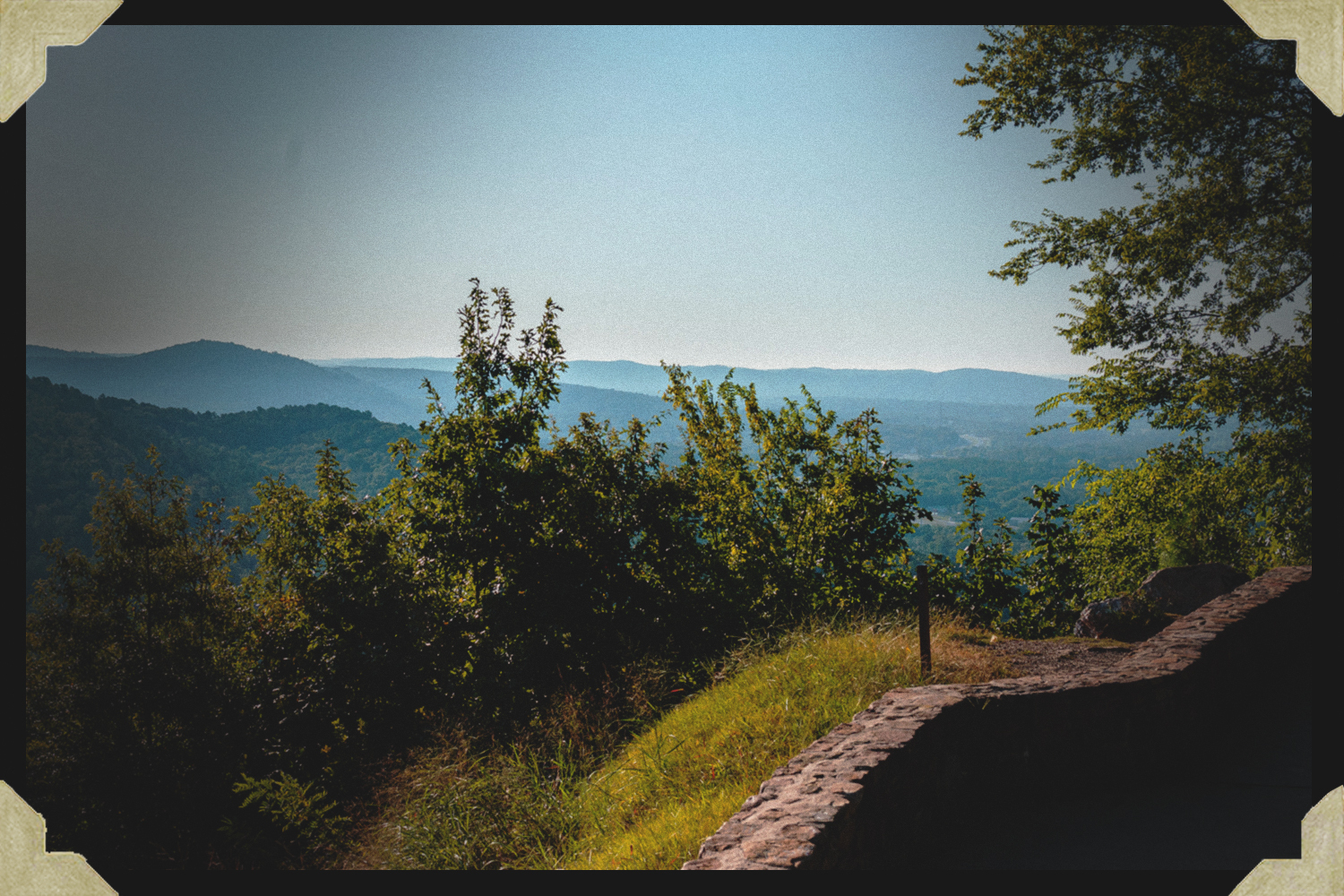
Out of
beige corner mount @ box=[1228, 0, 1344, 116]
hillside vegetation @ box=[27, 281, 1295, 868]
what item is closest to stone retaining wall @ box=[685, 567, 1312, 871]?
hillside vegetation @ box=[27, 281, 1295, 868]

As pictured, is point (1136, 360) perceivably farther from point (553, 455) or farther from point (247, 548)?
point (247, 548)

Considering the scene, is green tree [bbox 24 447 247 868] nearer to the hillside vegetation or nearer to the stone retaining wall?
the hillside vegetation

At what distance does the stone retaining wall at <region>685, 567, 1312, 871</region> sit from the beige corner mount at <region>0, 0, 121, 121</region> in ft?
15.0

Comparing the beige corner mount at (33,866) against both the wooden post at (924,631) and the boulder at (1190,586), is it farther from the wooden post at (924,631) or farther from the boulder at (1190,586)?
the boulder at (1190,586)

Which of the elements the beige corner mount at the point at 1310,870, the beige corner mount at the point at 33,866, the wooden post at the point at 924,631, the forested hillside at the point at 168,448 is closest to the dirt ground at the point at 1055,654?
the wooden post at the point at 924,631

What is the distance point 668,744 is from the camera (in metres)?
4.15

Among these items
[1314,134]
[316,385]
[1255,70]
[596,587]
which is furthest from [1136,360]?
[316,385]

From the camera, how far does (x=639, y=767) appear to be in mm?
4047

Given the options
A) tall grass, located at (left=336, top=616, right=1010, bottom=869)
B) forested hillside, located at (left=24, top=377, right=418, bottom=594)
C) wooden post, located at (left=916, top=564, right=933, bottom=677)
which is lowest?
tall grass, located at (left=336, top=616, right=1010, bottom=869)

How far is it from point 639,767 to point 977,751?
1906mm

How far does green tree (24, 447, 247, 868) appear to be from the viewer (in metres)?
4.89

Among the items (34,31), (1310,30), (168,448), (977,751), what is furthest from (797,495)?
(168,448)

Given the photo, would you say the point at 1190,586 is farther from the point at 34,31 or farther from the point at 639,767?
the point at 34,31

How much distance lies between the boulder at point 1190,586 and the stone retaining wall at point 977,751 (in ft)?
7.75
